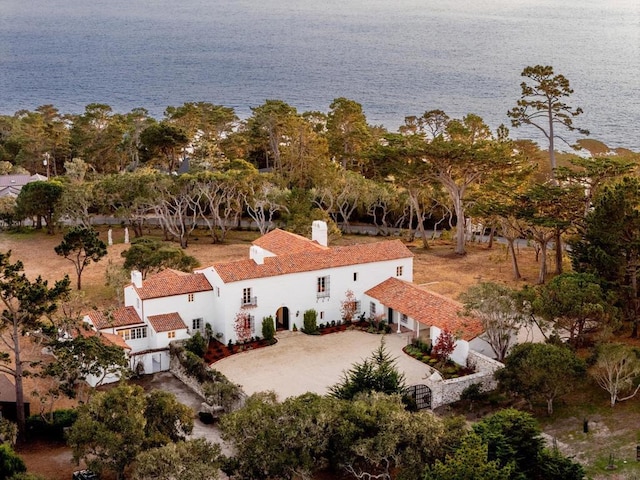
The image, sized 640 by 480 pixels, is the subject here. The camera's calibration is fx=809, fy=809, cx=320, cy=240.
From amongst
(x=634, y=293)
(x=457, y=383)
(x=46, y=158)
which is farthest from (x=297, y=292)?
(x=46, y=158)

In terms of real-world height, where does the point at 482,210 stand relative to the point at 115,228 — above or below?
above

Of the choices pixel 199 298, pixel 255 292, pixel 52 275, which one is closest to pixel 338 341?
pixel 255 292

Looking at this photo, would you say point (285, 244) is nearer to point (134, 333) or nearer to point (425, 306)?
point (425, 306)

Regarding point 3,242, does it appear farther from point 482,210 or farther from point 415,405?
point 415,405

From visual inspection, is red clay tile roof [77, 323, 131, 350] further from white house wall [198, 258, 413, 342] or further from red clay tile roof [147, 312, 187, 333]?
white house wall [198, 258, 413, 342]

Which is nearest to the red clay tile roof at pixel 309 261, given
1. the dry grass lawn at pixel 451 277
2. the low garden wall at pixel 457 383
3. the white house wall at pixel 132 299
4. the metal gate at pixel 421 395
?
the white house wall at pixel 132 299

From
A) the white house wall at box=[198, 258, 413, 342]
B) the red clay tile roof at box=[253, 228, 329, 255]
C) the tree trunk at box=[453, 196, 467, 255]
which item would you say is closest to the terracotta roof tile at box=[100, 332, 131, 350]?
the white house wall at box=[198, 258, 413, 342]
